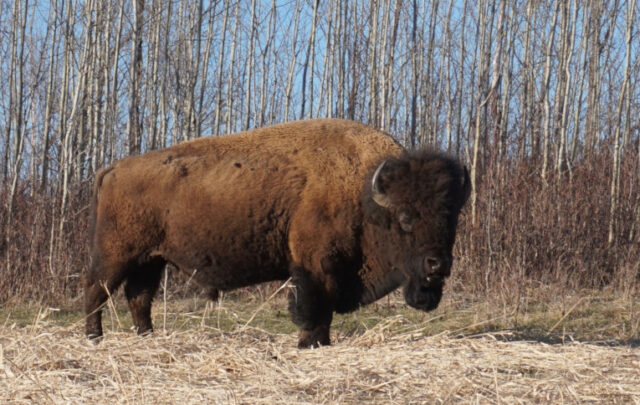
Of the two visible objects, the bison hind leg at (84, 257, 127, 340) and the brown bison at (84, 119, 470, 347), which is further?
the bison hind leg at (84, 257, 127, 340)

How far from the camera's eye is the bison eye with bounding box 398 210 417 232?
679 cm

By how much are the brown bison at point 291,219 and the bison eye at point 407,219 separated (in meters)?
0.01

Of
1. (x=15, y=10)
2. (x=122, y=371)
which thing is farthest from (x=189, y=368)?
(x=15, y=10)

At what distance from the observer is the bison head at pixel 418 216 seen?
666cm

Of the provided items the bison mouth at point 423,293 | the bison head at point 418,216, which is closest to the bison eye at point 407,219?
the bison head at point 418,216

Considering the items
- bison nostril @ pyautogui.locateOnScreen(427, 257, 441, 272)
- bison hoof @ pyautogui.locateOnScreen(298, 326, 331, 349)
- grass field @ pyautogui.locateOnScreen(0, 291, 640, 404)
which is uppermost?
bison nostril @ pyautogui.locateOnScreen(427, 257, 441, 272)

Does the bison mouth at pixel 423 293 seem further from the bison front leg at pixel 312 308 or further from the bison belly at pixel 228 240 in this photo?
the bison belly at pixel 228 240

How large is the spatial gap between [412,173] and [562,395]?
2.69 m

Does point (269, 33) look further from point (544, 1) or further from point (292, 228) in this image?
point (292, 228)

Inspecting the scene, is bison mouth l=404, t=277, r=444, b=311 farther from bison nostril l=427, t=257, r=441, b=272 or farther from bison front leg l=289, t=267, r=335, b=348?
bison front leg l=289, t=267, r=335, b=348

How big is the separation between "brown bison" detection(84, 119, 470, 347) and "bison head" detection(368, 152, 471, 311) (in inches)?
0.4

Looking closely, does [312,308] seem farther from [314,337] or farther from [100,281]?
[100,281]

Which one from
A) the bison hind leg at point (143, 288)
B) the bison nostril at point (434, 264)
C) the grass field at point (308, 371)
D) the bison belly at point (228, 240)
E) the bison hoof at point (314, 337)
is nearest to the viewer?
the grass field at point (308, 371)

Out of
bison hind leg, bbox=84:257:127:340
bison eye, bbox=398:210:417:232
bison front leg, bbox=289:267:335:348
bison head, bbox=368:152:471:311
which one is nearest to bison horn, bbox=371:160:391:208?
bison head, bbox=368:152:471:311
